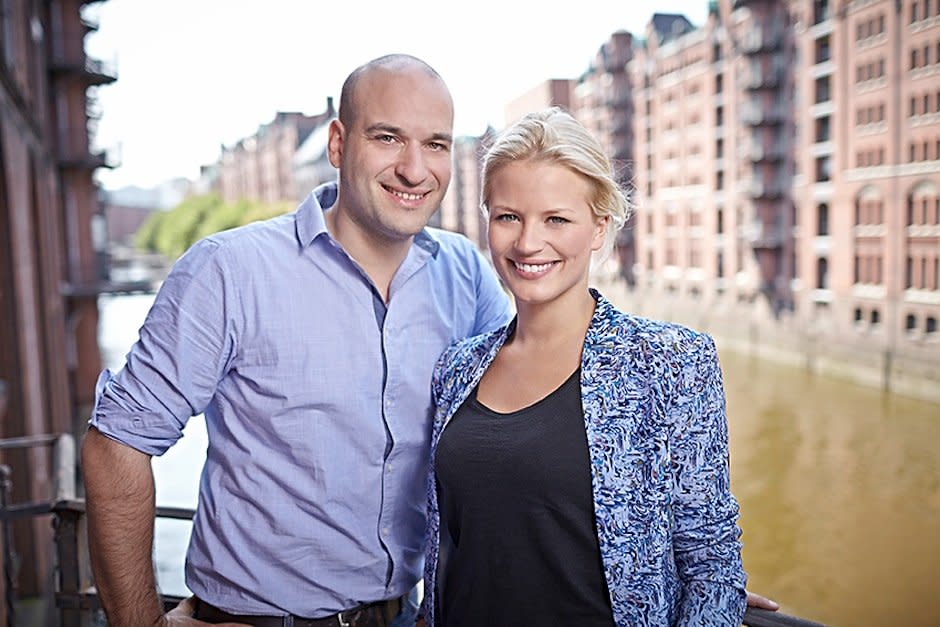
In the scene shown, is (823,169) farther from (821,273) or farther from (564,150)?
(564,150)

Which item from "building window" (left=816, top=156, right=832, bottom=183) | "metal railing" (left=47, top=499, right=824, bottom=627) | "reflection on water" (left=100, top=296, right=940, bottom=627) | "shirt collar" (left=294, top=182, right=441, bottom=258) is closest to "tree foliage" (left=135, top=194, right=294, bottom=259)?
"reflection on water" (left=100, top=296, right=940, bottom=627)

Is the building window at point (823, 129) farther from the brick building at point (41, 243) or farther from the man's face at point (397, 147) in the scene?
the man's face at point (397, 147)

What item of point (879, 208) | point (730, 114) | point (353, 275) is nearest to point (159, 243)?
point (730, 114)

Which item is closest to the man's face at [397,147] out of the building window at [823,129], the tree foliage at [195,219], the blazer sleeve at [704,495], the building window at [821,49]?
the blazer sleeve at [704,495]

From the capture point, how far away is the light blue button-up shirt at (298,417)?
1031mm

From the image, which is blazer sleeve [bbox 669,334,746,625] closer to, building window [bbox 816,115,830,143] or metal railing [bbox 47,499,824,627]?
metal railing [bbox 47,499,824,627]

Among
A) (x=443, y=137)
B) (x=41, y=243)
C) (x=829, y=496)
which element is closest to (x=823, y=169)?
(x=829, y=496)

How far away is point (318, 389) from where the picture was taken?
104 cm

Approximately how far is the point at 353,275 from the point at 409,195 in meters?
0.12

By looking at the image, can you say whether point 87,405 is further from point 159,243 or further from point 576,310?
point 159,243

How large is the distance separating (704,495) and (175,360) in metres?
0.56

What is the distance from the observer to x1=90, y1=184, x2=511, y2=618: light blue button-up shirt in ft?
3.38

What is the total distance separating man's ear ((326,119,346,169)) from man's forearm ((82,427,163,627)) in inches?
16.2

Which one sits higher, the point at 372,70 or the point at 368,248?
the point at 372,70
